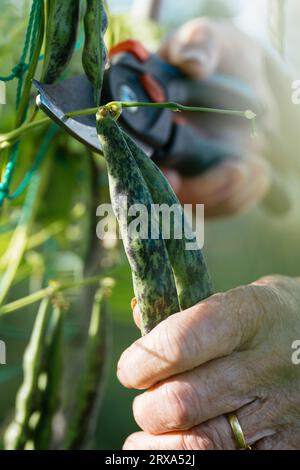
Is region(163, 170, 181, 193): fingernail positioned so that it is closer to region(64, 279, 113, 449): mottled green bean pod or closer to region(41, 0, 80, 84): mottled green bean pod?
region(64, 279, 113, 449): mottled green bean pod

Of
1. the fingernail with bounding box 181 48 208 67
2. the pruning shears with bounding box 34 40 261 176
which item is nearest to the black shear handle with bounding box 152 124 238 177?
the pruning shears with bounding box 34 40 261 176

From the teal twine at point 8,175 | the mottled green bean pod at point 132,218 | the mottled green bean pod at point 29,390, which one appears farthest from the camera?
the mottled green bean pod at point 29,390

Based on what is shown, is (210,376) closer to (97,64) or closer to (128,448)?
(128,448)

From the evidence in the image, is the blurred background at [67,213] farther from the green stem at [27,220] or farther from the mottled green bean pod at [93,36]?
the mottled green bean pod at [93,36]

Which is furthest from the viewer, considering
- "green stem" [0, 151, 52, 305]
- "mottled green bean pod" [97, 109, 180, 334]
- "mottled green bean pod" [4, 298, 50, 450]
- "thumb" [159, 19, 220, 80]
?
"thumb" [159, 19, 220, 80]

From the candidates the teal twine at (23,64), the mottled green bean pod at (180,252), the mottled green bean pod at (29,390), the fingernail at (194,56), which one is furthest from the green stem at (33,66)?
the fingernail at (194,56)
